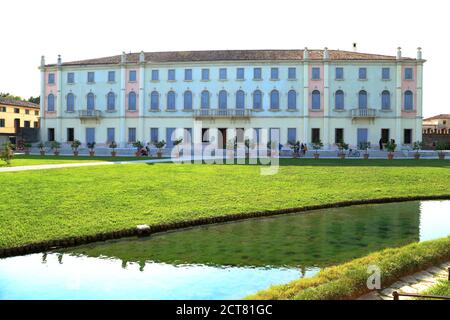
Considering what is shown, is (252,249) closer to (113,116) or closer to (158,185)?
(158,185)

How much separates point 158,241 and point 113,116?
41.2 meters

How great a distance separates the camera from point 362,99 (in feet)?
157

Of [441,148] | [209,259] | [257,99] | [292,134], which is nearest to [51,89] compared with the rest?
[257,99]

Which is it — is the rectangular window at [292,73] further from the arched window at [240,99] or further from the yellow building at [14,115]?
the yellow building at [14,115]

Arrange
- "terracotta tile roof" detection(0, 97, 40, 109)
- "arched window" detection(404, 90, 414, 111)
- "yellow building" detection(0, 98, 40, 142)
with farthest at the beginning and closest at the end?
"terracotta tile roof" detection(0, 97, 40, 109) < "yellow building" detection(0, 98, 40, 142) < "arched window" detection(404, 90, 414, 111)

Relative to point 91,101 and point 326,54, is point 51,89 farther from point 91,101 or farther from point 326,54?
point 326,54

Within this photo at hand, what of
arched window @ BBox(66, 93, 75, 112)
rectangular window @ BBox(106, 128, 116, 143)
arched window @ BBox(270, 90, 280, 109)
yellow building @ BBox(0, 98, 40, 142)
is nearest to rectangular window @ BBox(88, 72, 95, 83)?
arched window @ BBox(66, 93, 75, 112)

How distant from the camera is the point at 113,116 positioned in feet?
167

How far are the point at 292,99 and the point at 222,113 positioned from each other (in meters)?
7.17

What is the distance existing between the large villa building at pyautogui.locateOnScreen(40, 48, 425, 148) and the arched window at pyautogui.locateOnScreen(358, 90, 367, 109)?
0.10 m

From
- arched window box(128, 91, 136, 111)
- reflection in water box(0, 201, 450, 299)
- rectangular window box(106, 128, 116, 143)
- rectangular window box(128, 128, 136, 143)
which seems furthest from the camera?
rectangular window box(106, 128, 116, 143)

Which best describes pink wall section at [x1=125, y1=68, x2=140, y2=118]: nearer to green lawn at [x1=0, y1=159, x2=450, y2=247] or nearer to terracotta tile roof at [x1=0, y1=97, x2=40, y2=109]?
terracotta tile roof at [x1=0, y1=97, x2=40, y2=109]

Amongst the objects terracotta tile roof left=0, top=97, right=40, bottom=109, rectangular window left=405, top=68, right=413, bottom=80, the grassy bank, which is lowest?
the grassy bank

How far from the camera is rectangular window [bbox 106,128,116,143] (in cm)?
5078
